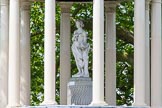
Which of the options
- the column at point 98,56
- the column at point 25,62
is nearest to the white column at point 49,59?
the column at point 98,56

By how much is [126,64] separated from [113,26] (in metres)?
13.3

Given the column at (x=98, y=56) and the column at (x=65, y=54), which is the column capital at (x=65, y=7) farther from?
the column at (x=98, y=56)

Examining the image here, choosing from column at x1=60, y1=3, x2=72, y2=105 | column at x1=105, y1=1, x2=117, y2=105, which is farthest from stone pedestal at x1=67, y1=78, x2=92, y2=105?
column at x1=60, y1=3, x2=72, y2=105

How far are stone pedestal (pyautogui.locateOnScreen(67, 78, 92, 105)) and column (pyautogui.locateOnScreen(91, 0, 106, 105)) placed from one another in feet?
12.6

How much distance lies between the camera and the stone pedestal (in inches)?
2512

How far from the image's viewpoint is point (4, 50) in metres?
66.1

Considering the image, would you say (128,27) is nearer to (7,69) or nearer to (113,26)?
(113,26)

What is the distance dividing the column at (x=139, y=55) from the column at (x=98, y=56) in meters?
2.82

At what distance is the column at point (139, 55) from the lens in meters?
61.5

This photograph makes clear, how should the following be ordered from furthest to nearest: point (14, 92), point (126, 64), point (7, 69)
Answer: point (126, 64) < point (7, 69) < point (14, 92)

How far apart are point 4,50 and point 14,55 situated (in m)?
4.03

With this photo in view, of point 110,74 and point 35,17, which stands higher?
point 35,17

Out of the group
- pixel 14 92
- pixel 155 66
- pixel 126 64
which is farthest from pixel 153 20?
pixel 126 64

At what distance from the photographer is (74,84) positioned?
64062mm
